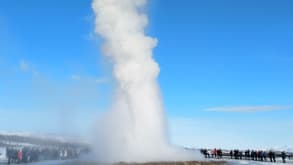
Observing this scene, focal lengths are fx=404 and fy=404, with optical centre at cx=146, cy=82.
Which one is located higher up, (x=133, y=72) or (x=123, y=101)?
(x=133, y=72)

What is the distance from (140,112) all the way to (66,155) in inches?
772

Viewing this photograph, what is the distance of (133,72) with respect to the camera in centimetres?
4525

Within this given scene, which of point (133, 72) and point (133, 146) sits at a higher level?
point (133, 72)

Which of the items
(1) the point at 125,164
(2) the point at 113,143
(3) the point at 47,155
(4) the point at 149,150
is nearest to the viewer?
(1) the point at 125,164

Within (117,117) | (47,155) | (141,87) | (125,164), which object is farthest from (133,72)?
(47,155)

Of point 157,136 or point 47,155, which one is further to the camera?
point 47,155

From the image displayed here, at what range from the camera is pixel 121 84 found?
1828 inches

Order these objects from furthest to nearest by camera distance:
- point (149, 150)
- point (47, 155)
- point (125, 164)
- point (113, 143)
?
1. point (47, 155)
2. point (113, 143)
3. point (149, 150)
4. point (125, 164)

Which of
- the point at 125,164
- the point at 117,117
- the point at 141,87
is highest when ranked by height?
the point at 141,87

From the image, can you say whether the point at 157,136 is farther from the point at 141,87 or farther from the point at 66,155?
the point at 66,155

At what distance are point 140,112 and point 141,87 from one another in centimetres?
283

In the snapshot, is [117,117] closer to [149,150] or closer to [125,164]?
[149,150]

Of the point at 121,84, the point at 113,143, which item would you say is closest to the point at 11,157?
the point at 113,143

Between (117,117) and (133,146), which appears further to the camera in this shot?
(117,117)
